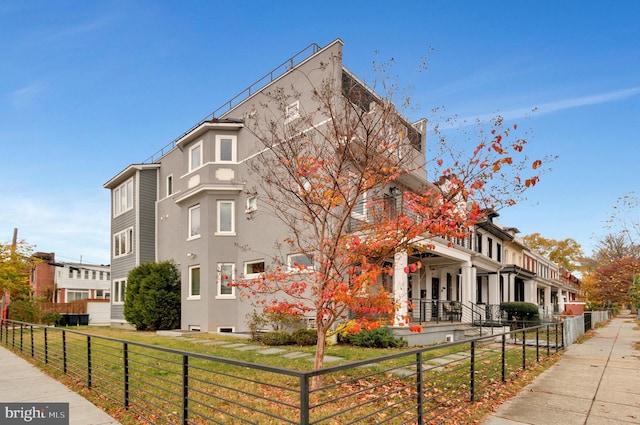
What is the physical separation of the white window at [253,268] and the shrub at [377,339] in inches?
217

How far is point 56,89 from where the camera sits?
55.5ft

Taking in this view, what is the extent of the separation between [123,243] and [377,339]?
57.1 ft

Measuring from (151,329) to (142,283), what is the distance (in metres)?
2.06

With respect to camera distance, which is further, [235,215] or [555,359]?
[235,215]

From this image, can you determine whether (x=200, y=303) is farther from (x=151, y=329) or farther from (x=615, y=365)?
(x=615, y=365)

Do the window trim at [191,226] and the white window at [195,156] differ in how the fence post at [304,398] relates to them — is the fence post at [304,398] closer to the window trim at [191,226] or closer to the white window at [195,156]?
the window trim at [191,226]

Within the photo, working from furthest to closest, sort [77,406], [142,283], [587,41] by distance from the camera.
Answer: [142,283] → [587,41] → [77,406]

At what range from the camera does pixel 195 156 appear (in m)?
19.2

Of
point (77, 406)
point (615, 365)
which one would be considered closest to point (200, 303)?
point (77, 406)

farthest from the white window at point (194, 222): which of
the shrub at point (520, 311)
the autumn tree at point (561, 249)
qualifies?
the autumn tree at point (561, 249)

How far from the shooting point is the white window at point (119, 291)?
23828mm

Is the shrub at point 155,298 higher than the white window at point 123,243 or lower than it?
lower

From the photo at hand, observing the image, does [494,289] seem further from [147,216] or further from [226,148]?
[147,216]

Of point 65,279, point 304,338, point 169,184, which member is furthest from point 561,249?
point 65,279
